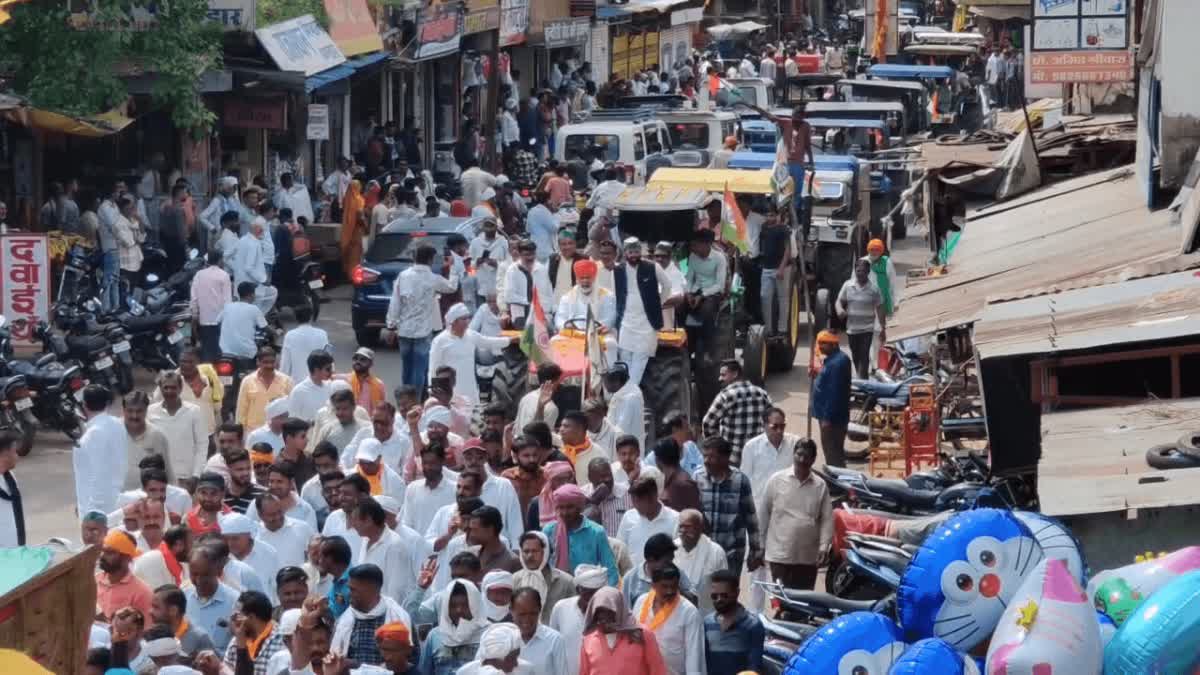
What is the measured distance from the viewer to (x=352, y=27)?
30.7m

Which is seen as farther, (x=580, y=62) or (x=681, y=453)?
(x=580, y=62)

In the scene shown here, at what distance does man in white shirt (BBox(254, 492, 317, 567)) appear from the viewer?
38.5ft

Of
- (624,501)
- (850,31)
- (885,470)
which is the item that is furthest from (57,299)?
(850,31)

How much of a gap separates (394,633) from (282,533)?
217cm

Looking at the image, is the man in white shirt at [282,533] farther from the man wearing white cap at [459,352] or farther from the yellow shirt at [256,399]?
the man wearing white cap at [459,352]

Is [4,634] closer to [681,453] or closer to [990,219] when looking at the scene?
[681,453]

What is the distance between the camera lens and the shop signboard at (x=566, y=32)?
138 feet

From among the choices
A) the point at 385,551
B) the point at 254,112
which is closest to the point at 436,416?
the point at 385,551

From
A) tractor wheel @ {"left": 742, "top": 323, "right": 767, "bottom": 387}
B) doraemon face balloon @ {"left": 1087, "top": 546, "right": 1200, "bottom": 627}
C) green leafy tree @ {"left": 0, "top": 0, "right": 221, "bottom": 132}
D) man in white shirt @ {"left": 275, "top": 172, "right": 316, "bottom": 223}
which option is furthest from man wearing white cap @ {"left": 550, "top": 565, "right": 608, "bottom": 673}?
man in white shirt @ {"left": 275, "top": 172, "right": 316, "bottom": 223}

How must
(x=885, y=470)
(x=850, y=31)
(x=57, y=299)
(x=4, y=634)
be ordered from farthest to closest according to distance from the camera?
1. (x=850, y=31)
2. (x=57, y=299)
3. (x=885, y=470)
4. (x=4, y=634)

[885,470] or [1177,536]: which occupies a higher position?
[1177,536]

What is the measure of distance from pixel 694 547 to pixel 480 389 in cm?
646

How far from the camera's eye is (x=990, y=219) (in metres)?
18.8

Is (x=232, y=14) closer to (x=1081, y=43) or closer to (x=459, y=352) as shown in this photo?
(x=1081, y=43)
